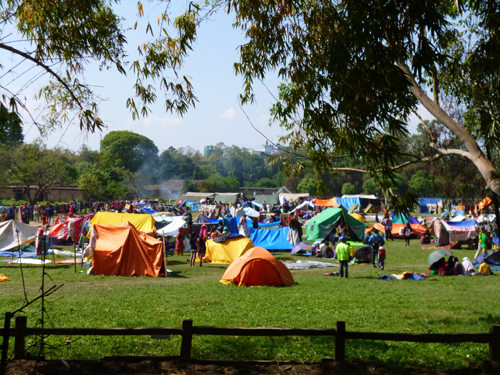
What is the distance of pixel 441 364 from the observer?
6.89 meters

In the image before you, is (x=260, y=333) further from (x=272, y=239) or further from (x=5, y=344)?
(x=272, y=239)

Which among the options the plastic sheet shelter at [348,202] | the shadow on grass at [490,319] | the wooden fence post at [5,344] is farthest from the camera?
the plastic sheet shelter at [348,202]

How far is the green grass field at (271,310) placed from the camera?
24.2 feet

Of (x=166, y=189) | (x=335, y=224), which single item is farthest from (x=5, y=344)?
(x=166, y=189)

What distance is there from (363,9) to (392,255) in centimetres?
1889

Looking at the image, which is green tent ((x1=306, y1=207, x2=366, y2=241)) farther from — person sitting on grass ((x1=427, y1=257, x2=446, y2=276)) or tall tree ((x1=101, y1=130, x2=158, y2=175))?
tall tree ((x1=101, y1=130, x2=158, y2=175))

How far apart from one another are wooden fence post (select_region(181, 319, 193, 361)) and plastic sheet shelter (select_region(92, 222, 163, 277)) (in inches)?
430

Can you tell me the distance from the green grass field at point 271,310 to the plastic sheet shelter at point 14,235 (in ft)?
9.26

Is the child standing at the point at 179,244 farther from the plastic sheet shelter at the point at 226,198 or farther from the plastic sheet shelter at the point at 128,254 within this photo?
the plastic sheet shelter at the point at 226,198

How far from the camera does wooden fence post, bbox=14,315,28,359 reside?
19.9ft

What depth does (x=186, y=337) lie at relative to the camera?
A: 6.27m

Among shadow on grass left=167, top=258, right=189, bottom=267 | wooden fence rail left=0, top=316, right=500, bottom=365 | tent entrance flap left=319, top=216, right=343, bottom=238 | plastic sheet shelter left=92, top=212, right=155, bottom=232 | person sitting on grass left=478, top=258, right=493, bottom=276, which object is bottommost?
shadow on grass left=167, top=258, right=189, bottom=267

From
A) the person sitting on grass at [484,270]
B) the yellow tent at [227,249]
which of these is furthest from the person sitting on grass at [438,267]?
the yellow tent at [227,249]

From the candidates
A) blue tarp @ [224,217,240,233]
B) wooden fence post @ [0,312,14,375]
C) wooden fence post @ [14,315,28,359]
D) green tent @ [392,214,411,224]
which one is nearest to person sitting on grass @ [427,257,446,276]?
green tent @ [392,214,411,224]
